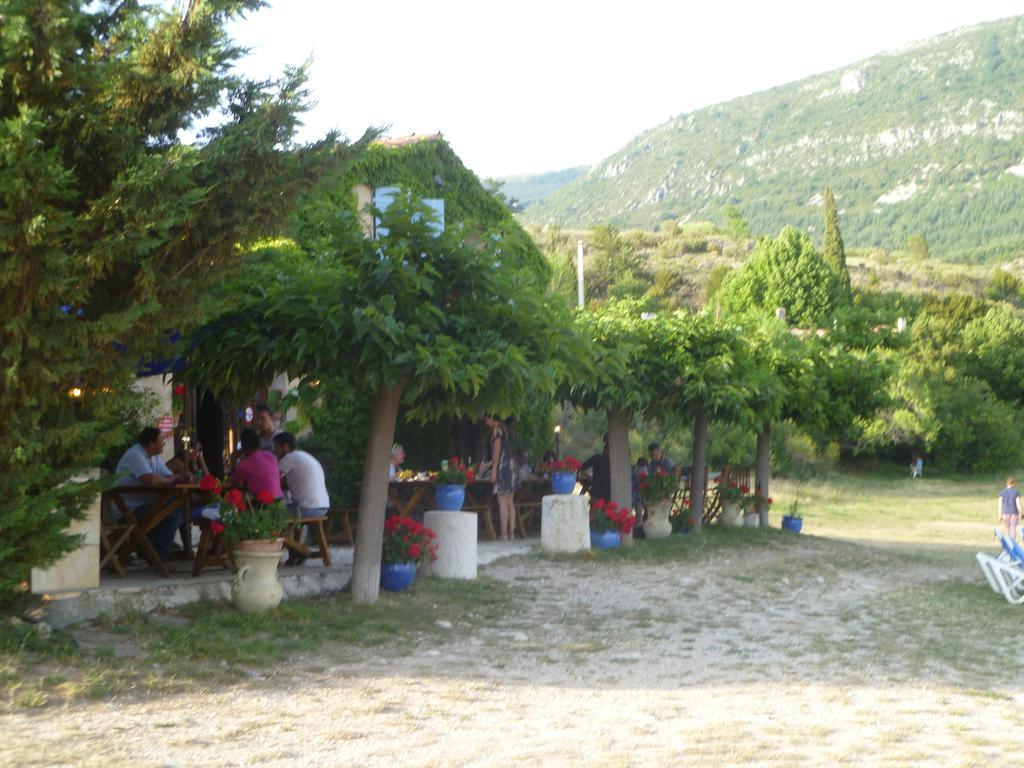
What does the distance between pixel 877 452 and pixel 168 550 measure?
38790mm

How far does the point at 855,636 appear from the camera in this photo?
11.4 m

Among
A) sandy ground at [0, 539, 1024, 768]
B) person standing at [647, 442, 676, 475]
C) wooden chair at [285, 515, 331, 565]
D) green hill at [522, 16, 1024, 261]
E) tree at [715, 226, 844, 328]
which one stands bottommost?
sandy ground at [0, 539, 1024, 768]

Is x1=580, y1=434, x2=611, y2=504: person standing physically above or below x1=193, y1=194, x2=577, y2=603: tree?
below

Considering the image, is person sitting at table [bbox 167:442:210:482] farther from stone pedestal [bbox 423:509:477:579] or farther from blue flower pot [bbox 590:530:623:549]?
blue flower pot [bbox 590:530:623:549]

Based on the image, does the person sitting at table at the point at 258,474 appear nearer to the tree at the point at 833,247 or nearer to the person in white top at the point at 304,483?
the person in white top at the point at 304,483

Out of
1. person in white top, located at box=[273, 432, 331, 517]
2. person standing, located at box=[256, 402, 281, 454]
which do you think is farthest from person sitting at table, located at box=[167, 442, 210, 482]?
person in white top, located at box=[273, 432, 331, 517]

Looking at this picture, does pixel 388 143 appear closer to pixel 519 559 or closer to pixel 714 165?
pixel 519 559

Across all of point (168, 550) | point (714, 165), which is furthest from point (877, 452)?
point (714, 165)

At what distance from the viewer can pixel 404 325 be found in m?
9.74

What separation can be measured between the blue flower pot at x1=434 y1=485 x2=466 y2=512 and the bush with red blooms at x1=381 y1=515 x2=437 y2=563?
7.03ft

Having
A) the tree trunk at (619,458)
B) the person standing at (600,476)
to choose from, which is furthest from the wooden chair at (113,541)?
the person standing at (600,476)

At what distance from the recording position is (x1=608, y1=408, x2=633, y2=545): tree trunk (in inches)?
688

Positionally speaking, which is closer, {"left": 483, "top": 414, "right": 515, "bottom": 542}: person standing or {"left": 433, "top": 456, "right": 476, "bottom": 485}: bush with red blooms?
{"left": 433, "top": 456, "right": 476, "bottom": 485}: bush with red blooms

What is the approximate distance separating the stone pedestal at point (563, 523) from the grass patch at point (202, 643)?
4.16 meters
